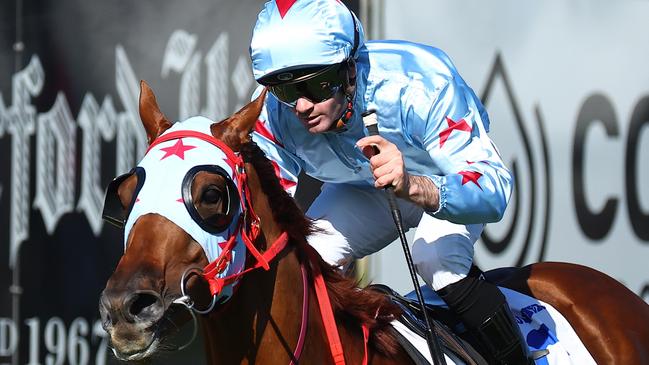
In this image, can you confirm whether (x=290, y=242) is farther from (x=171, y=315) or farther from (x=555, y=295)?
(x=555, y=295)

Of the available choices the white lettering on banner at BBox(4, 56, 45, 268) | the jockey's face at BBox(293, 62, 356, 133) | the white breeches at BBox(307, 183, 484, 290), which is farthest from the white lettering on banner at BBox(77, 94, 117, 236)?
the jockey's face at BBox(293, 62, 356, 133)

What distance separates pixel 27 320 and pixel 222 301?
428 centimetres

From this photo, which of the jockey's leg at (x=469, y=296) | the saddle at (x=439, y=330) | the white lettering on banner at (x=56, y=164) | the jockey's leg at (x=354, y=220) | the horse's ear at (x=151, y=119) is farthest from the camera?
the white lettering on banner at (x=56, y=164)

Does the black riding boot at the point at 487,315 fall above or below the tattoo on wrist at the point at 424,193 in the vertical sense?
below

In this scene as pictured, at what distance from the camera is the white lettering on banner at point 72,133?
6.15 meters

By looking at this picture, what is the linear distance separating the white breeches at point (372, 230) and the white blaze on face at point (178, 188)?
2.54 ft

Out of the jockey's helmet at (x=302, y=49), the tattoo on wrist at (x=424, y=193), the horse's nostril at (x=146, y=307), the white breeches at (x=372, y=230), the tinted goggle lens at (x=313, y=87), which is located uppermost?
the jockey's helmet at (x=302, y=49)

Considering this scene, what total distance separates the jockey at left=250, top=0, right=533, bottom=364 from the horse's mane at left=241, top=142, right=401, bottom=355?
0.14 m

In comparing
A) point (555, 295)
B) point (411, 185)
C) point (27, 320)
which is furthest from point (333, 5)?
point (27, 320)

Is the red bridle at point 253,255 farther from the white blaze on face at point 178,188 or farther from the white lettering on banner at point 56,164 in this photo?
the white lettering on banner at point 56,164

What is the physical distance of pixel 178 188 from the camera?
8.04 ft

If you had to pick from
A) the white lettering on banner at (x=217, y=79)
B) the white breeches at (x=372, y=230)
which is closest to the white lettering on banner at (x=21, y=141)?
the white lettering on banner at (x=217, y=79)

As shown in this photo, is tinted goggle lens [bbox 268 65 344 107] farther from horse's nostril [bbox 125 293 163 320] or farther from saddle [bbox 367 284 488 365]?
horse's nostril [bbox 125 293 163 320]

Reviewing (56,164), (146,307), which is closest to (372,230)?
(146,307)
